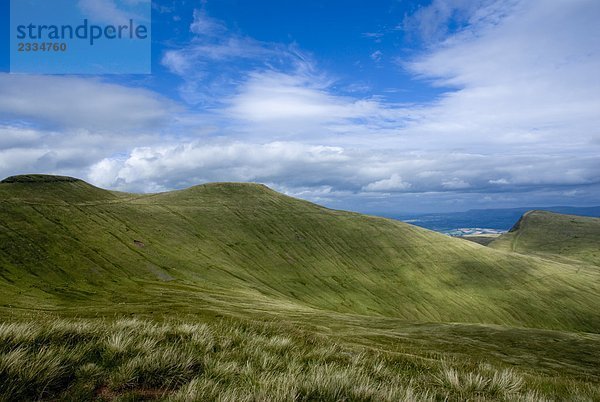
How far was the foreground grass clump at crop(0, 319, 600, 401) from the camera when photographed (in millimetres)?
8422

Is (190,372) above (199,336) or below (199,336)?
above

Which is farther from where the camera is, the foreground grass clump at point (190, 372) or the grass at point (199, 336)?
the grass at point (199, 336)

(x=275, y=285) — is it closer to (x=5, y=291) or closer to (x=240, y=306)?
(x=240, y=306)

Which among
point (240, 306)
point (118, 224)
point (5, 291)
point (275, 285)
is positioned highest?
point (118, 224)

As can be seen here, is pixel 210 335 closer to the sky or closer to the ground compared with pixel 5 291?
closer to the sky

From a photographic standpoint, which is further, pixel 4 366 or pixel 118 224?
pixel 118 224

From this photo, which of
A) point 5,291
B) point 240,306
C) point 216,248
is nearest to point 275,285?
point 216,248

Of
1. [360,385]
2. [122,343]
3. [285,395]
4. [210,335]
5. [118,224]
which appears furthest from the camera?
[118,224]

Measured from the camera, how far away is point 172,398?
813 centimetres

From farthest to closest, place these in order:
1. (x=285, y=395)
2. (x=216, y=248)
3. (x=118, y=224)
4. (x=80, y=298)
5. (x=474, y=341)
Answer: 1. (x=216, y=248)
2. (x=118, y=224)
3. (x=80, y=298)
4. (x=474, y=341)
5. (x=285, y=395)

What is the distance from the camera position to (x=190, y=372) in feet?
33.7

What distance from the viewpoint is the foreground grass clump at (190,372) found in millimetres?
8422

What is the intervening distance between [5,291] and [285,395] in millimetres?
97507

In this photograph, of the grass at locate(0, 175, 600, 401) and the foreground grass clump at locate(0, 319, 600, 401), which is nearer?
the foreground grass clump at locate(0, 319, 600, 401)
